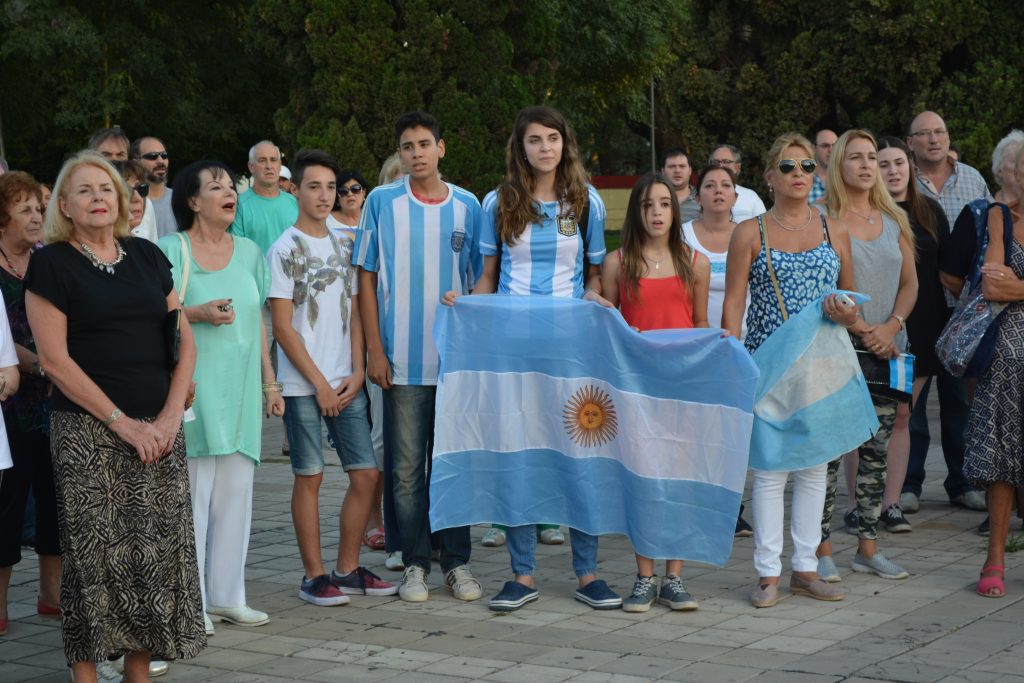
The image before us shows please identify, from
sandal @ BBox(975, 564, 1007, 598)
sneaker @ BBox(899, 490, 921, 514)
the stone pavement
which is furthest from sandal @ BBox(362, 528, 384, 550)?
sandal @ BBox(975, 564, 1007, 598)

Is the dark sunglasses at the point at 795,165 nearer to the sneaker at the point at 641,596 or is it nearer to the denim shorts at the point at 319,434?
the sneaker at the point at 641,596

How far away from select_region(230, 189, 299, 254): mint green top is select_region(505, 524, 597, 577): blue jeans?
4.26m

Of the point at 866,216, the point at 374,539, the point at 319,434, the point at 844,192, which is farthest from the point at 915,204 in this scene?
the point at 319,434

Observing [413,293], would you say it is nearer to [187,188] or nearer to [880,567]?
[187,188]

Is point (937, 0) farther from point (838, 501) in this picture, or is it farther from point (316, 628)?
point (316, 628)

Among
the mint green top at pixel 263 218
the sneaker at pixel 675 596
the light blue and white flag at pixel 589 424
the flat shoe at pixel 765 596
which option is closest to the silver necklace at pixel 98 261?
the light blue and white flag at pixel 589 424

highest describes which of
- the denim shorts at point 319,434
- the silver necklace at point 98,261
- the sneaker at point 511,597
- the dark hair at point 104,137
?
the dark hair at point 104,137

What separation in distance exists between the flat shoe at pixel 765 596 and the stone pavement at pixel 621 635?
0.13ft

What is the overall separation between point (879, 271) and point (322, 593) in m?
3.23

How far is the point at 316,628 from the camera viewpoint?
670 cm

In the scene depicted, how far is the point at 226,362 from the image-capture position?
6.45 meters

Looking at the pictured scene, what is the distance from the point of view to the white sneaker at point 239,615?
6.75 meters

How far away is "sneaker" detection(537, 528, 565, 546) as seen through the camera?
27.8ft

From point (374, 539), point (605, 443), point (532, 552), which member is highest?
point (605, 443)
